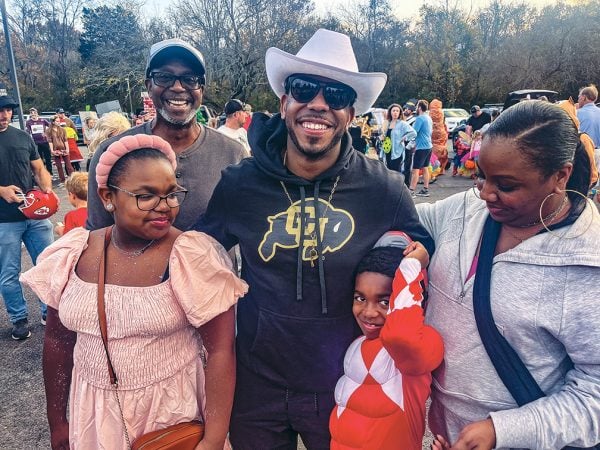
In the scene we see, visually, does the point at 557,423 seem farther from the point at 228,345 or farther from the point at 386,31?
the point at 386,31

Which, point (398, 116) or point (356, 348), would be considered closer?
point (356, 348)

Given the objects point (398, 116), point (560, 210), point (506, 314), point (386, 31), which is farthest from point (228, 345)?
point (386, 31)

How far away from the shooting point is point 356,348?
5.91 feet

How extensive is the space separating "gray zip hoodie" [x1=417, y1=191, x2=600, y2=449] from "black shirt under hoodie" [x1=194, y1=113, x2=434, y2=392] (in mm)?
350

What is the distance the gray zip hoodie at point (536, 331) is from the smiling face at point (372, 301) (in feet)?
0.68

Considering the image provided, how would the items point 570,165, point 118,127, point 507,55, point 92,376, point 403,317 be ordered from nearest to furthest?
point 570,165 < point 403,317 < point 92,376 < point 118,127 < point 507,55

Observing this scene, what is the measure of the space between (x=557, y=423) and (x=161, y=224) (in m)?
1.49

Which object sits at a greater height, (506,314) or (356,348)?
(506,314)

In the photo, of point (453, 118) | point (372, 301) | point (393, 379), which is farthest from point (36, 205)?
point (453, 118)

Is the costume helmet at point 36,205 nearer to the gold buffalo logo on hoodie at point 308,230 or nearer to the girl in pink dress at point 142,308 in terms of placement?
the girl in pink dress at point 142,308

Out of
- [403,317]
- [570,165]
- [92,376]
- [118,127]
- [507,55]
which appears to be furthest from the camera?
[507,55]

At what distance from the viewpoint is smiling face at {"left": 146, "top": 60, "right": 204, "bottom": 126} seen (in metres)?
2.43

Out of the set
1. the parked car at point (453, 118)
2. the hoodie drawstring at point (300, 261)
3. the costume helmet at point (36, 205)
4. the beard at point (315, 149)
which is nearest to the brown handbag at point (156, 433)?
the hoodie drawstring at point (300, 261)

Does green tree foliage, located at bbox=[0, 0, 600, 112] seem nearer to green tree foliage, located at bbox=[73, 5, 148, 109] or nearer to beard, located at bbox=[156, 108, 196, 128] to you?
green tree foliage, located at bbox=[73, 5, 148, 109]
